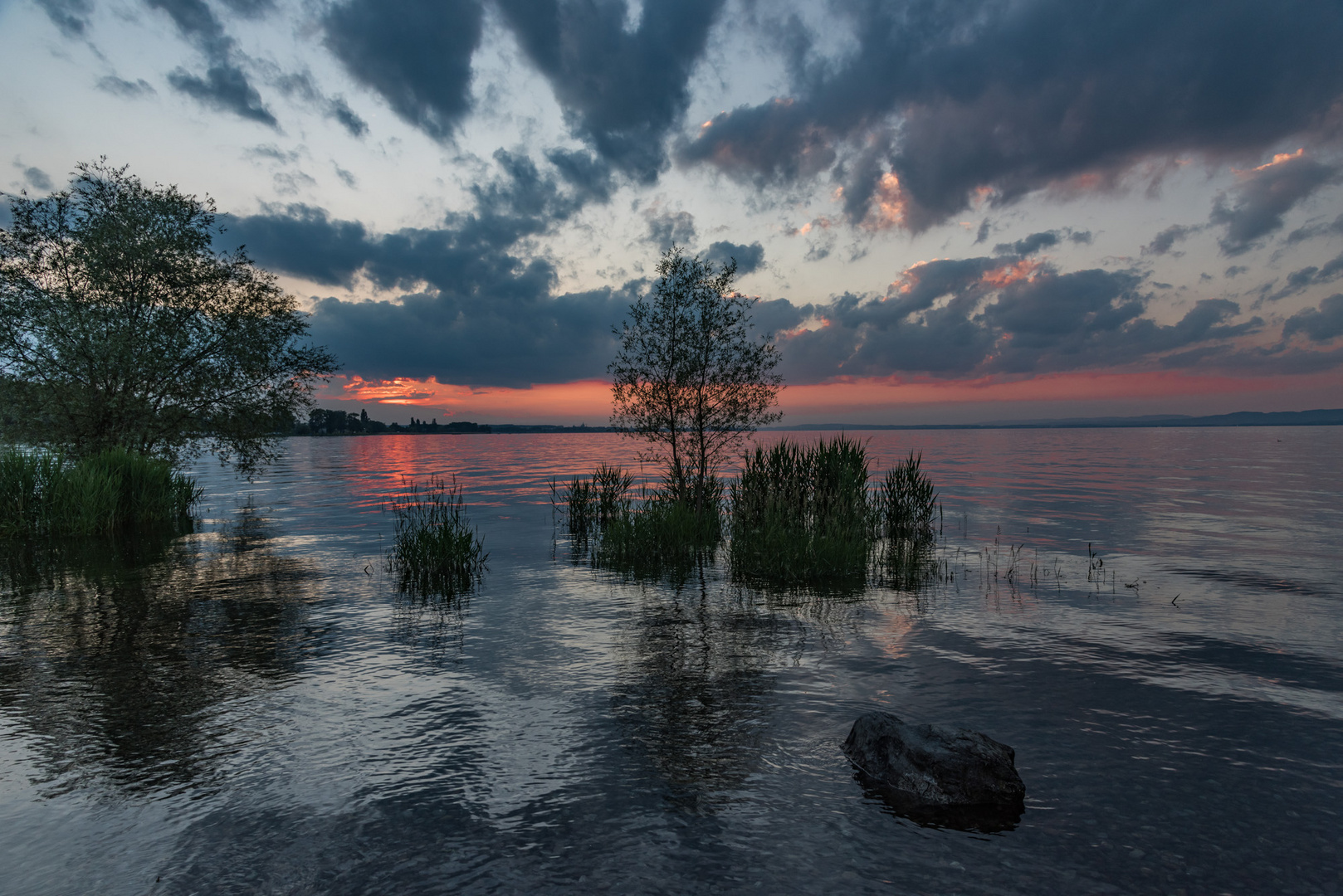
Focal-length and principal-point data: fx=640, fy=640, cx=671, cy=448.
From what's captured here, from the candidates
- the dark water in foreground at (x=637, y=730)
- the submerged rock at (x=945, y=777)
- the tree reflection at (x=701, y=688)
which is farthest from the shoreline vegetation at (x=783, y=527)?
the submerged rock at (x=945, y=777)

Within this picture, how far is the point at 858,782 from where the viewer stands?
6758 millimetres

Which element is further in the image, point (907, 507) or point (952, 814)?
point (907, 507)

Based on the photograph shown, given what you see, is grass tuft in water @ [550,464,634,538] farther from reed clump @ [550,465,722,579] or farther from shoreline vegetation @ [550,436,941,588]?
reed clump @ [550,465,722,579]

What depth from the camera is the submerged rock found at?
6215 mm

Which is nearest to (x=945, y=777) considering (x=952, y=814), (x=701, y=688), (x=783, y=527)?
(x=952, y=814)

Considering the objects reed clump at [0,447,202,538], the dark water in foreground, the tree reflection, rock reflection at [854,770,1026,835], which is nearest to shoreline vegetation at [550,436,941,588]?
the dark water in foreground

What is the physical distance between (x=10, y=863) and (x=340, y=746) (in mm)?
2685

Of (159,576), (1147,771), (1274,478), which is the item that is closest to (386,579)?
(159,576)

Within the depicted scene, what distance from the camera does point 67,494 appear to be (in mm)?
23703

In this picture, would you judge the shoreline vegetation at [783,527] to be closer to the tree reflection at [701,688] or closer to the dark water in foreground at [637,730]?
the dark water in foreground at [637,730]

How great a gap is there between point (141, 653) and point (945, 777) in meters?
12.5

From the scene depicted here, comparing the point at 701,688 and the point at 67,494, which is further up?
the point at 67,494

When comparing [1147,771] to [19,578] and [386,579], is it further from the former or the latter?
[19,578]

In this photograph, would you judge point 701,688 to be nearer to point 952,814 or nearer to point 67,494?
point 952,814
